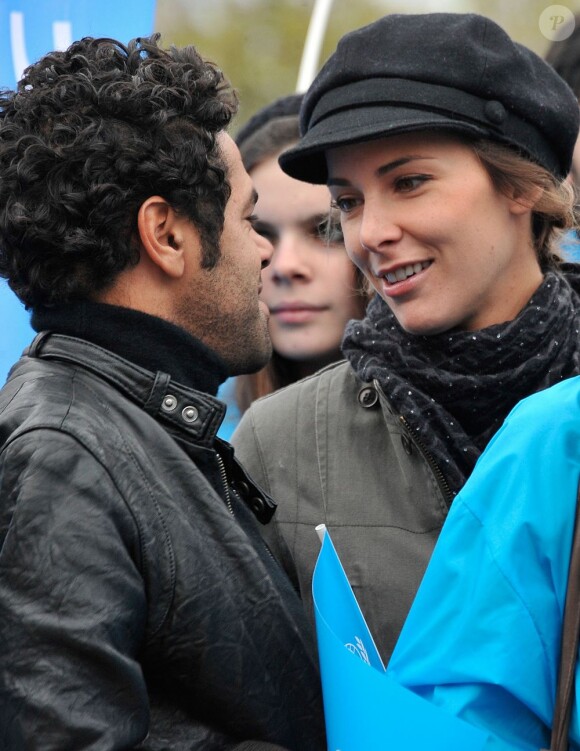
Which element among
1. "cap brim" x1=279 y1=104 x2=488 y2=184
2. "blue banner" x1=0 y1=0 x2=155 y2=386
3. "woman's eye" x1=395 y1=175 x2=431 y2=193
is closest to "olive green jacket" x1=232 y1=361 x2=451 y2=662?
"woman's eye" x1=395 y1=175 x2=431 y2=193

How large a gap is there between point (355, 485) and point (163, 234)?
0.73 m

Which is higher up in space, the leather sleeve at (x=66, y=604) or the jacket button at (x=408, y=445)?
the leather sleeve at (x=66, y=604)

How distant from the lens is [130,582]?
5.56 ft

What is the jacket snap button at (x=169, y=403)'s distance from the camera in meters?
2.02

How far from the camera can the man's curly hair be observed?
2070mm

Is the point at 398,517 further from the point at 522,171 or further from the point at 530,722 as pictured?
the point at 530,722

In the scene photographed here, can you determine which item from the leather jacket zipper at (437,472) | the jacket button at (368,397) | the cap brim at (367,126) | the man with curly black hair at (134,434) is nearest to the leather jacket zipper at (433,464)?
the leather jacket zipper at (437,472)

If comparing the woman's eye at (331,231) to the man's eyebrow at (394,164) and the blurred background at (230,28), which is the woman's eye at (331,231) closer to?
the blurred background at (230,28)

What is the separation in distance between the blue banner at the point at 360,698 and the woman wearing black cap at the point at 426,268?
536 mm

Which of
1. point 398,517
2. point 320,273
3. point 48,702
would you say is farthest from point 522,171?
point 48,702

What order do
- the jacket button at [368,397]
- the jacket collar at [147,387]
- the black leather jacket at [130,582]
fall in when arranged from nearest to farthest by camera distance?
the black leather jacket at [130,582] < the jacket collar at [147,387] < the jacket button at [368,397]

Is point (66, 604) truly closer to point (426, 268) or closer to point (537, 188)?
point (426, 268)

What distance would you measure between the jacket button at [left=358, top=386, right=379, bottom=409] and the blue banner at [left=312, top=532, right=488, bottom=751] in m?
0.72

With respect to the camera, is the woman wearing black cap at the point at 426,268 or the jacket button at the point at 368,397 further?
the jacket button at the point at 368,397
